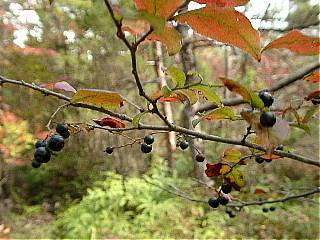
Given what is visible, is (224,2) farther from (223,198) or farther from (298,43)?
(223,198)

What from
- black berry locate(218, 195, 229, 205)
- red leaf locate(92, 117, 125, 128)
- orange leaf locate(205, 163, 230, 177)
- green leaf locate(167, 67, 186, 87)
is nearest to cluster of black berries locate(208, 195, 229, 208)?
black berry locate(218, 195, 229, 205)

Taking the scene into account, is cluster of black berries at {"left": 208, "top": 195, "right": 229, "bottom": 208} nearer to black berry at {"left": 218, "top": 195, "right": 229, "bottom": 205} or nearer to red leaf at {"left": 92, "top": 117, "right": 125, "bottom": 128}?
black berry at {"left": 218, "top": 195, "right": 229, "bottom": 205}

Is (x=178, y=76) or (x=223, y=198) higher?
(x=178, y=76)

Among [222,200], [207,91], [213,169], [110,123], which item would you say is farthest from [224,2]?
[222,200]

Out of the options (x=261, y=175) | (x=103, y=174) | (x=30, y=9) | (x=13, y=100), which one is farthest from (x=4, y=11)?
(x=261, y=175)

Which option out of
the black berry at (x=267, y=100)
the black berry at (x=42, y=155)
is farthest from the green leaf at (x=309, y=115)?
the black berry at (x=42, y=155)

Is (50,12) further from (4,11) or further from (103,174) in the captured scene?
(103,174)

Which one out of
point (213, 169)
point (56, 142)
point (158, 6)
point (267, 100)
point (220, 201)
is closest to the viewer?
point (158, 6)

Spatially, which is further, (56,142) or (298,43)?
(56,142)
